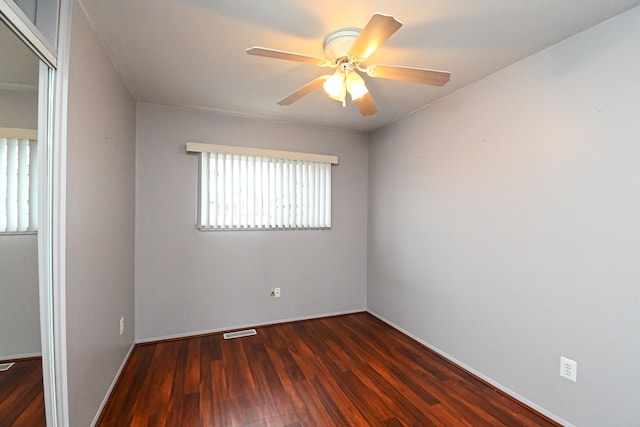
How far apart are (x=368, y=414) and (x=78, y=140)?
93.7 inches

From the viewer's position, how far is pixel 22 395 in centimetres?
114

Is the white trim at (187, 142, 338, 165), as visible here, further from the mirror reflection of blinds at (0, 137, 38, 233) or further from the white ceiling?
the mirror reflection of blinds at (0, 137, 38, 233)

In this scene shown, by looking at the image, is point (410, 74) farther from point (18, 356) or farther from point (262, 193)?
point (18, 356)

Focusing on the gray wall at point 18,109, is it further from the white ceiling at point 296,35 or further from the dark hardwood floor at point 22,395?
the dark hardwood floor at point 22,395

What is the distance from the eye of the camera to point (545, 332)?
1797 millimetres

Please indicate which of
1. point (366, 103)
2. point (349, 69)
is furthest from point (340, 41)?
point (366, 103)

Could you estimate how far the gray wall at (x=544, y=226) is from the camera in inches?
58.2

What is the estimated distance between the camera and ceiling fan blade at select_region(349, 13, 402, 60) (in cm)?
109

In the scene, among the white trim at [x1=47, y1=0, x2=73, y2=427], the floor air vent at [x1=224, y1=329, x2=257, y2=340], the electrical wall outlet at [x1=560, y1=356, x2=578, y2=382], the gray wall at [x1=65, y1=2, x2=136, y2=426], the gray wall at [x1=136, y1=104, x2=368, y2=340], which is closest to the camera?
the white trim at [x1=47, y1=0, x2=73, y2=427]

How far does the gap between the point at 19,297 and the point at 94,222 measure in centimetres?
66

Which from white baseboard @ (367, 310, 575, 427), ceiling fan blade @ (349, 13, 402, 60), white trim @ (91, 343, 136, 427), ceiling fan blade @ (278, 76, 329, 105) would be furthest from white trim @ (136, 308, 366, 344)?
ceiling fan blade @ (349, 13, 402, 60)

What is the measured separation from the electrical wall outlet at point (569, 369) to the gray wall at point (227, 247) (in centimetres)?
220

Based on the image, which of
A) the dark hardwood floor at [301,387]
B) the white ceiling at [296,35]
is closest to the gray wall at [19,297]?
the dark hardwood floor at [301,387]

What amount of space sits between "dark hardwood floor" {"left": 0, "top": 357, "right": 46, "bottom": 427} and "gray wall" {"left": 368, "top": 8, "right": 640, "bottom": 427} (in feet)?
9.01
